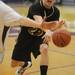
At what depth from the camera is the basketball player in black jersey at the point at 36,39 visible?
355 centimetres

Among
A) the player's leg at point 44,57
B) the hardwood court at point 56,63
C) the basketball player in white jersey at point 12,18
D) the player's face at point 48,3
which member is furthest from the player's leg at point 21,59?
the basketball player in white jersey at point 12,18

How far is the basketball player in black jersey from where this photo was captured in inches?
140

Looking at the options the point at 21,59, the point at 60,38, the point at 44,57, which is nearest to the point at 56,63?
the point at 21,59

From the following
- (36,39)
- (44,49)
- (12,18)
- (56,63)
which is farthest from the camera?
(56,63)

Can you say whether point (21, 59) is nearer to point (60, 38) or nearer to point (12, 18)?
point (60, 38)

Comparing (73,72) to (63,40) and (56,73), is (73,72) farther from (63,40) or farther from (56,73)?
(63,40)

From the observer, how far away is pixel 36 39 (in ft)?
12.0

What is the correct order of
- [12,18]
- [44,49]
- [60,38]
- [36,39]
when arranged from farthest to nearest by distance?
1. [36,39]
2. [44,49]
3. [60,38]
4. [12,18]

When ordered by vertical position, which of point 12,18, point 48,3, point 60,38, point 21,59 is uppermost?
point 12,18

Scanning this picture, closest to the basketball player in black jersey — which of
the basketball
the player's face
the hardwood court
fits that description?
the player's face

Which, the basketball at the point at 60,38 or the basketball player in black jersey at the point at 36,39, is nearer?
the basketball at the point at 60,38

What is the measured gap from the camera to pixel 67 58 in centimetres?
518

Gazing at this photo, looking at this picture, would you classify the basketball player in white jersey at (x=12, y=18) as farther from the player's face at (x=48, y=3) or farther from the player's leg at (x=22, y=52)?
the player's leg at (x=22, y=52)

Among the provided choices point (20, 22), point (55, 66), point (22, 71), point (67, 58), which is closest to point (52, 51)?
point (67, 58)
